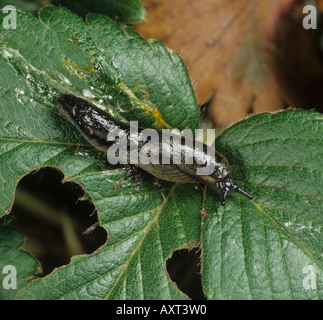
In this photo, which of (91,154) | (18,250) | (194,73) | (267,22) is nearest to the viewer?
(91,154)

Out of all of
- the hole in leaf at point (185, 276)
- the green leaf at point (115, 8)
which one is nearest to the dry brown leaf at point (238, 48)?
the green leaf at point (115, 8)

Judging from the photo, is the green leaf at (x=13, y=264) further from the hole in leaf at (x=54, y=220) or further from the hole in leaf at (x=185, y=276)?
the hole in leaf at (x=185, y=276)

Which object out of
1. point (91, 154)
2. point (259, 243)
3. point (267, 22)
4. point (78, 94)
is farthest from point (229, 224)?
point (267, 22)

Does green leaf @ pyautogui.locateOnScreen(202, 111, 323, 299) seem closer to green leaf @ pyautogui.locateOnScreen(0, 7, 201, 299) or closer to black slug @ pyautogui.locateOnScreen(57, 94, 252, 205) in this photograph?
Result: black slug @ pyautogui.locateOnScreen(57, 94, 252, 205)

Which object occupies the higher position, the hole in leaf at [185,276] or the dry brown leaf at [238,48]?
the dry brown leaf at [238,48]

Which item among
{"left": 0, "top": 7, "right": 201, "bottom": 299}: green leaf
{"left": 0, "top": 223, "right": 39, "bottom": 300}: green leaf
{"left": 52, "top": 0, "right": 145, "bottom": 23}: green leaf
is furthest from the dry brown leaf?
{"left": 0, "top": 223, "right": 39, "bottom": 300}: green leaf

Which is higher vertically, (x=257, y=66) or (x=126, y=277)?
(x=257, y=66)

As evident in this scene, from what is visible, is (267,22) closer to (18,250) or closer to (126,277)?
(126,277)
